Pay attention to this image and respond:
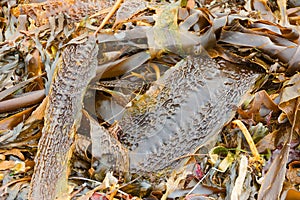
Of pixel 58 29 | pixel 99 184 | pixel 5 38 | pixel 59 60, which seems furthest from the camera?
pixel 5 38

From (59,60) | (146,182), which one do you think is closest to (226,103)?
(146,182)

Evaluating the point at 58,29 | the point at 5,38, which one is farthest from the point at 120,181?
the point at 5,38

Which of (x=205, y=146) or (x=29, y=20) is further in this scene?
(x=29, y=20)

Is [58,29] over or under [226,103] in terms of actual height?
over

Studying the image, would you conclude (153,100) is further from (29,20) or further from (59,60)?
(29,20)

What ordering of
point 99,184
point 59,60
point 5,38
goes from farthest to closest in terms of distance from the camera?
point 5,38 < point 59,60 < point 99,184

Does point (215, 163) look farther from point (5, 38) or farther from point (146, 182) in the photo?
point (5, 38)

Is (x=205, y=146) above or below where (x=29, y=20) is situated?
below

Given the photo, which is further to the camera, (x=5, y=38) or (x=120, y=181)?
(x=5, y=38)

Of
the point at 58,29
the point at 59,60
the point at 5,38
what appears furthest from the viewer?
the point at 5,38
